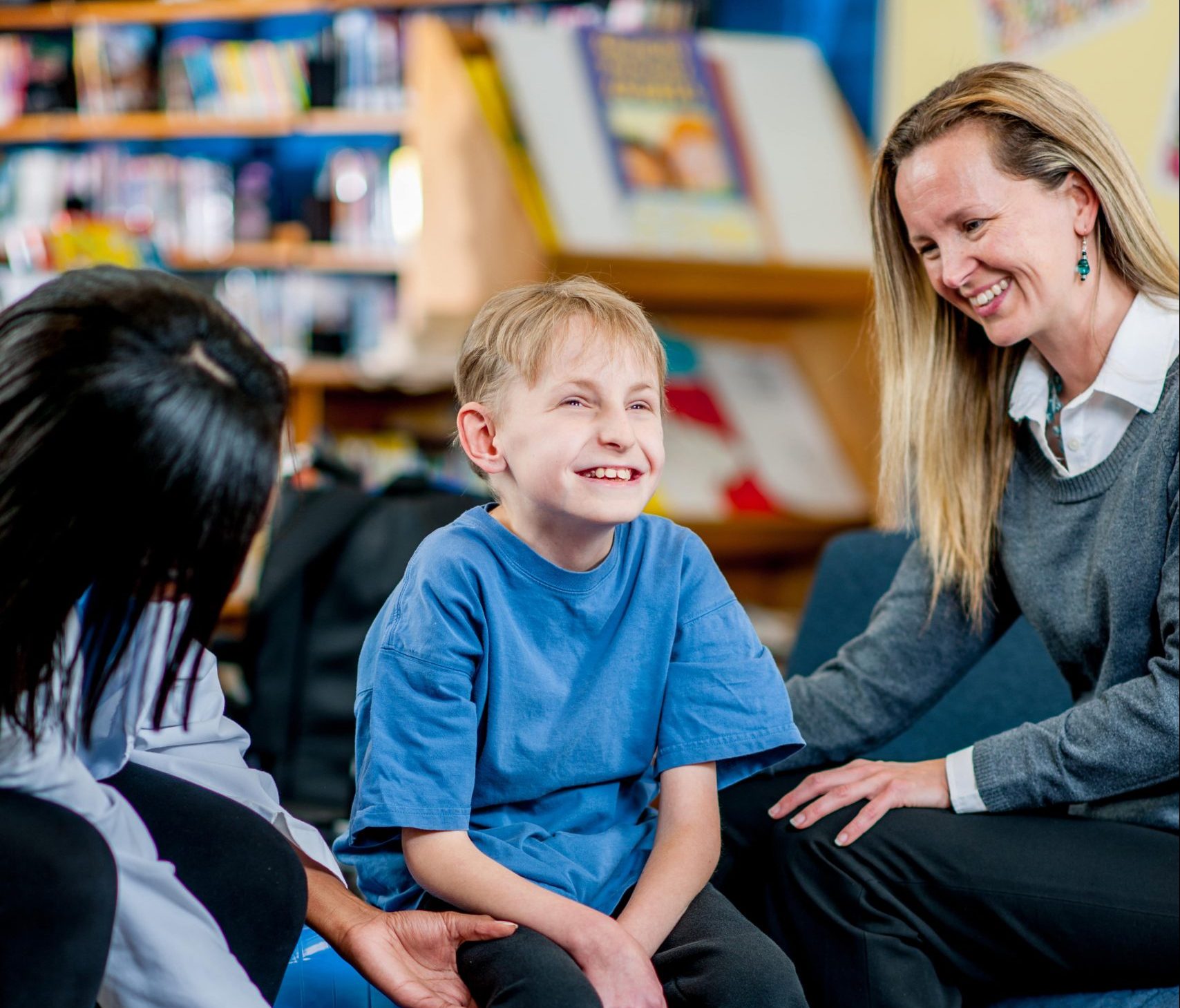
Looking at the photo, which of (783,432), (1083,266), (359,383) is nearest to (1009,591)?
(1083,266)

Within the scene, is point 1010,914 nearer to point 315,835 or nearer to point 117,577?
point 315,835

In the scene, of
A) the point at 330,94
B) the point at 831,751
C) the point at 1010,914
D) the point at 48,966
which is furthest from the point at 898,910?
the point at 330,94

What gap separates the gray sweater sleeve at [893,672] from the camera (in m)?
1.27

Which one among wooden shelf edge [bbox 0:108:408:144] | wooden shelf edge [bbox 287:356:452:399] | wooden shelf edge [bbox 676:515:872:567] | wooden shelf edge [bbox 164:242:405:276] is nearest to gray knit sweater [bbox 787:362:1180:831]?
wooden shelf edge [bbox 676:515:872:567]

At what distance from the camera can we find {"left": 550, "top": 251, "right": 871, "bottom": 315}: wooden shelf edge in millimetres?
2613

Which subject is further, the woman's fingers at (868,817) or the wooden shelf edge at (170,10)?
the wooden shelf edge at (170,10)

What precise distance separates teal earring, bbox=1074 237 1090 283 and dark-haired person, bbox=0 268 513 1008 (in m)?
0.76

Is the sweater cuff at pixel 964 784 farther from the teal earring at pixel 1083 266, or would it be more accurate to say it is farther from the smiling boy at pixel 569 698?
the teal earring at pixel 1083 266

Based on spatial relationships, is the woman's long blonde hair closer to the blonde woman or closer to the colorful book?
the blonde woman

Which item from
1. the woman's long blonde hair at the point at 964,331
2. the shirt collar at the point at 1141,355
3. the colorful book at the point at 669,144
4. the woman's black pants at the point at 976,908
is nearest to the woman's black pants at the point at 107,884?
the woman's black pants at the point at 976,908

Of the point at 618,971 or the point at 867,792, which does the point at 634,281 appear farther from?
the point at 618,971

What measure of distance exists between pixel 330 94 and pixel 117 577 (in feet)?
12.2

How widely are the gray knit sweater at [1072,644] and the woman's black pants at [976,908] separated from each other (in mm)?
48

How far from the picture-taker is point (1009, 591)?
4.32 ft
